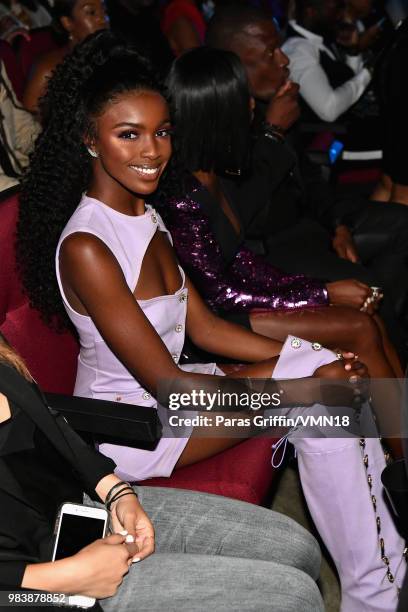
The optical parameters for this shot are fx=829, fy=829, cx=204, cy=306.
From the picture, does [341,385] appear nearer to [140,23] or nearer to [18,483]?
[18,483]

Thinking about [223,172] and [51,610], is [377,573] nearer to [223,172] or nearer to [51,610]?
[51,610]

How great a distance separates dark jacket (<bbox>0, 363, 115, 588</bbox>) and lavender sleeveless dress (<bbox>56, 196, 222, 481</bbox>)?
25cm

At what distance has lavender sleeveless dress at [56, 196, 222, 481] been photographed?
5.87 ft

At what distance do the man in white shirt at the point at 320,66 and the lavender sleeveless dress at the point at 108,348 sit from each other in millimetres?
2027

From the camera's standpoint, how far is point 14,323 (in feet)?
6.19

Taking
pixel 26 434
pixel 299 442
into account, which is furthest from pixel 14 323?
pixel 299 442

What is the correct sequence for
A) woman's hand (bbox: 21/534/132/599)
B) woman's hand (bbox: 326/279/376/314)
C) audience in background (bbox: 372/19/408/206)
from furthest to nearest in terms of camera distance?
audience in background (bbox: 372/19/408/206) < woman's hand (bbox: 326/279/376/314) < woman's hand (bbox: 21/534/132/599)

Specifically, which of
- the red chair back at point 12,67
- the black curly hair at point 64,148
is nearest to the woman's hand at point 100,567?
the black curly hair at point 64,148

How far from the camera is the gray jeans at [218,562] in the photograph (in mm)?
1442

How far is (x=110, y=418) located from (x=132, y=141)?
1.95 ft

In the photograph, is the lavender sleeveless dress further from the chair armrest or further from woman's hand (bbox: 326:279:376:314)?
woman's hand (bbox: 326:279:376:314)

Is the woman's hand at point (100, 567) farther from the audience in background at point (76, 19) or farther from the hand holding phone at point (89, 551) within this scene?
the audience in background at point (76, 19)
